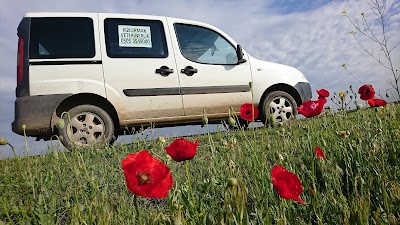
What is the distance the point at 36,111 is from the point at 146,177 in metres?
4.74

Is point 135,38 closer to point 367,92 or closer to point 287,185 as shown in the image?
point 367,92

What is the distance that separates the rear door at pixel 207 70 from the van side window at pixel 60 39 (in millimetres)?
1321

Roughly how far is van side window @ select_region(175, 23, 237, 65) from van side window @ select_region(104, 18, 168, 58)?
0.33 m

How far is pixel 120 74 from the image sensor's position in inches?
222

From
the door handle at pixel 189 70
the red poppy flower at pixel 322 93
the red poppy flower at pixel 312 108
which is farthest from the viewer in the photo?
the door handle at pixel 189 70

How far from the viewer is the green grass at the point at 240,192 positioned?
1494 millimetres

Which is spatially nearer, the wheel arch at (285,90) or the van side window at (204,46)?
→ the van side window at (204,46)

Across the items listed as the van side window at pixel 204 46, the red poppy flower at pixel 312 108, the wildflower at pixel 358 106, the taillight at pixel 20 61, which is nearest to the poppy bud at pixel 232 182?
the red poppy flower at pixel 312 108

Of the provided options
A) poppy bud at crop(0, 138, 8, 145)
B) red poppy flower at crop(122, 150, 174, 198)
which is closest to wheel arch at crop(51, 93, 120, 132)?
poppy bud at crop(0, 138, 8, 145)

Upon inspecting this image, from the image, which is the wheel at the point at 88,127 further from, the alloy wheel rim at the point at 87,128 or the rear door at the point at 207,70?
the rear door at the point at 207,70

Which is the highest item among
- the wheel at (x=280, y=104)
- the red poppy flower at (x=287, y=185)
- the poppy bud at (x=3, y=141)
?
the wheel at (x=280, y=104)

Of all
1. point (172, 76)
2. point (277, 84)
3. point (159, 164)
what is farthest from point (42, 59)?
point (159, 164)

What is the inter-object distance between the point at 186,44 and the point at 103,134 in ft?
6.29

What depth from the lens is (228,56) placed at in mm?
6539
